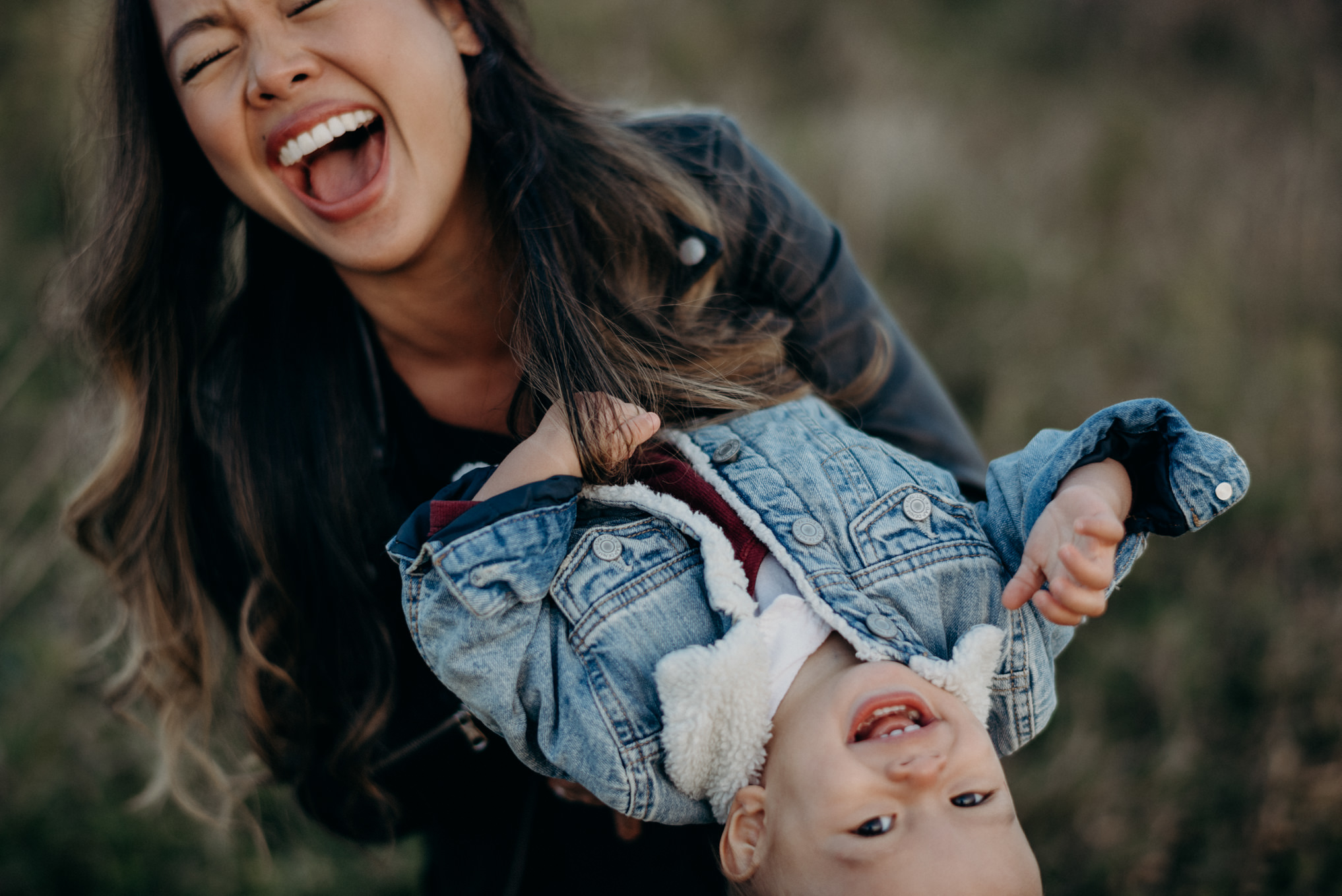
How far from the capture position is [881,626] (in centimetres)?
130

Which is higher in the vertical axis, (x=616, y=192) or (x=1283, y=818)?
(x=616, y=192)

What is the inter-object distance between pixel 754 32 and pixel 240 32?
4.87m

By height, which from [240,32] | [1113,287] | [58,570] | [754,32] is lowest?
[1113,287]

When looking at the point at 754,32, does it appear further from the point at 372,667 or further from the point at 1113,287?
the point at 372,667

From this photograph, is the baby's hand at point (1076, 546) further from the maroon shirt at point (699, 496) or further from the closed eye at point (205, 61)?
the closed eye at point (205, 61)

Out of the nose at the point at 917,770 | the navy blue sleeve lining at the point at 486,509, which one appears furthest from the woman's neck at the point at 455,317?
the nose at the point at 917,770

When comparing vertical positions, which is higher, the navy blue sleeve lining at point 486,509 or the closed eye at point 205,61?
the closed eye at point 205,61

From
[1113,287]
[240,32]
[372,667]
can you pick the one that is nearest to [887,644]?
[372,667]

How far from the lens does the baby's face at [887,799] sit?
1.21 m

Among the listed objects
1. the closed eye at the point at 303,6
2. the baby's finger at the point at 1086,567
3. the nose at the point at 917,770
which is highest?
the closed eye at the point at 303,6

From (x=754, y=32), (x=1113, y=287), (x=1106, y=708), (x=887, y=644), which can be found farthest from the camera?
(x=754, y=32)

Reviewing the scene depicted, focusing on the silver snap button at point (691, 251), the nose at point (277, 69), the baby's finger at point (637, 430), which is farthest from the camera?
the silver snap button at point (691, 251)

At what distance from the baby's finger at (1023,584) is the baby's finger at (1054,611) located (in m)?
0.04

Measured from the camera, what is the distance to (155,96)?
6.08 ft
